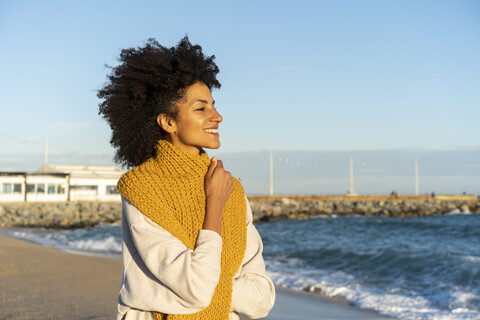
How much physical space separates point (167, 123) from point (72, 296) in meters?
4.70

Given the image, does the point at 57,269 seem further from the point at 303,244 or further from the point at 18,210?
the point at 18,210

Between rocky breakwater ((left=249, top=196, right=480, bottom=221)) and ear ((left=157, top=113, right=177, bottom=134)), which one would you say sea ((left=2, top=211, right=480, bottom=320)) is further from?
rocky breakwater ((left=249, top=196, right=480, bottom=221))

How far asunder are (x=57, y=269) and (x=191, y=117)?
23.4 feet

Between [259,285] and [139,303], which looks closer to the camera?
[139,303]

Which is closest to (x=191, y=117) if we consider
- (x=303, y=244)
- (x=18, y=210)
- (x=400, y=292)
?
(x=400, y=292)

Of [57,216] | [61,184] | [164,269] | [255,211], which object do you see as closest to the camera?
[164,269]

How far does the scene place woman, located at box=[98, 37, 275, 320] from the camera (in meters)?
1.60

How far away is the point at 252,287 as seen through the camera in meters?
1.81

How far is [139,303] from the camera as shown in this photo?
164 centimetres

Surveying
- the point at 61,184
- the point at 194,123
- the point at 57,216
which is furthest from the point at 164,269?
the point at 61,184

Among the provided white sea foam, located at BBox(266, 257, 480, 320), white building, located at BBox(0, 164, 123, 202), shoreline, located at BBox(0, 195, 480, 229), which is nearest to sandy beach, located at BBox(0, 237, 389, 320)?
white sea foam, located at BBox(266, 257, 480, 320)

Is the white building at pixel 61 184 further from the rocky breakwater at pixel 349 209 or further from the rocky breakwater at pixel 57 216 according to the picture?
the rocky breakwater at pixel 349 209

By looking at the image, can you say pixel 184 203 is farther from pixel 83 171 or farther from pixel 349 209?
pixel 83 171

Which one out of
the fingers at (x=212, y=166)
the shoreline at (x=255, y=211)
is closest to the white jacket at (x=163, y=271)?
Answer: the fingers at (x=212, y=166)
